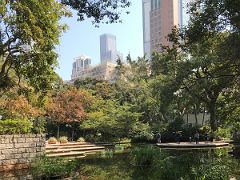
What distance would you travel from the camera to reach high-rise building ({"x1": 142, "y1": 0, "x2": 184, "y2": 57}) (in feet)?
115

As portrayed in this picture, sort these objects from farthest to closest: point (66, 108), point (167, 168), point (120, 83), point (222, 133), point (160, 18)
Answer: point (160, 18)
point (120, 83)
point (66, 108)
point (222, 133)
point (167, 168)

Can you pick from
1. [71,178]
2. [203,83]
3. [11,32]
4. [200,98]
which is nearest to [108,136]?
[200,98]

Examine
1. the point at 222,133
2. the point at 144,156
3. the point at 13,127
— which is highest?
the point at 13,127

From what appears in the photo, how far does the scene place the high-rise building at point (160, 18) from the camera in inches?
1382

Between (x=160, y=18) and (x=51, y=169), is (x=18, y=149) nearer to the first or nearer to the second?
(x=51, y=169)

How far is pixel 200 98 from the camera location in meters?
29.5

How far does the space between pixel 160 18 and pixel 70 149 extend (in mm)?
36901

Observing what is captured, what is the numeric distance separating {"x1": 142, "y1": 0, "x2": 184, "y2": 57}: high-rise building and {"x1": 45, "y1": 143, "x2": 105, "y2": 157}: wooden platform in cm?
925

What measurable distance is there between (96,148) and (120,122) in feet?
16.5

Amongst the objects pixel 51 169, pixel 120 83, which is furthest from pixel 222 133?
pixel 120 83

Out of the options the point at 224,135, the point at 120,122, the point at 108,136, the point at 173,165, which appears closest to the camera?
the point at 173,165

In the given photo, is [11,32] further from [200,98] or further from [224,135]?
[224,135]

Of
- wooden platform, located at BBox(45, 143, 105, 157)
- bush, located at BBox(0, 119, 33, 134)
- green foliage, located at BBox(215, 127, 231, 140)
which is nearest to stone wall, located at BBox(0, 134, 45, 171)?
bush, located at BBox(0, 119, 33, 134)

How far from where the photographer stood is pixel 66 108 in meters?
36.7
